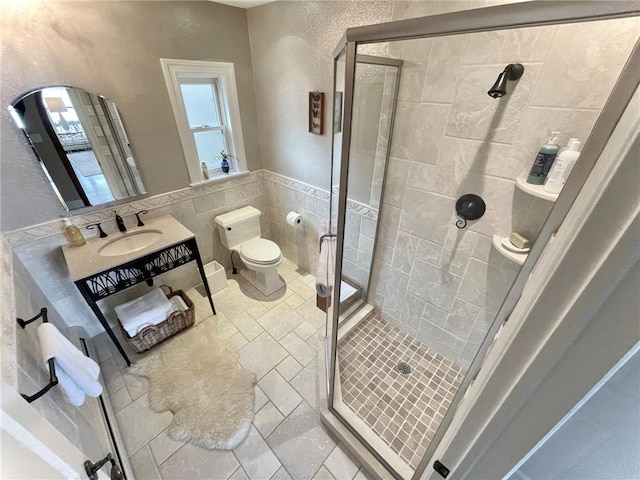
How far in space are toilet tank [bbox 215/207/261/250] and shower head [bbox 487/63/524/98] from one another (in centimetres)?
201

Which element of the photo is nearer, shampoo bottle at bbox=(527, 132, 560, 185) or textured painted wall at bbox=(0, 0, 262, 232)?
shampoo bottle at bbox=(527, 132, 560, 185)

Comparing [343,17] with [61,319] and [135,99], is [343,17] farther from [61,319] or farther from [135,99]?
[61,319]

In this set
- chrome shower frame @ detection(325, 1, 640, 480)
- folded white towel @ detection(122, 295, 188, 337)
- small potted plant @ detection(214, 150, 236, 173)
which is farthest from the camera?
small potted plant @ detection(214, 150, 236, 173)

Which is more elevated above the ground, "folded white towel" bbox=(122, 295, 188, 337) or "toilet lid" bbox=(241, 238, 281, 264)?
"toilet lid" bbox=(241, 238, 281, 264)

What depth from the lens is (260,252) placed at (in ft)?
7.67

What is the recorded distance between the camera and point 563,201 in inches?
28.4

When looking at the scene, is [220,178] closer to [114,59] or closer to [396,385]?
[114,59]

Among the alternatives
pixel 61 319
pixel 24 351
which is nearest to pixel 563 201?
pixel 24 351

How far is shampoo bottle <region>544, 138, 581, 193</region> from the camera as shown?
0.95 m

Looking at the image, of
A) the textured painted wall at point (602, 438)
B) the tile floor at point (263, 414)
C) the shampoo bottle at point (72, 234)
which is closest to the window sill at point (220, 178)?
the shampoo bottle at point (72, 234)

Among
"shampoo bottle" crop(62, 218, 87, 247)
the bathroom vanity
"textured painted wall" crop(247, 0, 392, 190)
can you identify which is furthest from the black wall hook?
"shampoo bottle" crop(62, 218, 87, 247)

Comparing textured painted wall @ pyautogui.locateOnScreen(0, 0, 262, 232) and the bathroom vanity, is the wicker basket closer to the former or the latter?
the bathroom vanity

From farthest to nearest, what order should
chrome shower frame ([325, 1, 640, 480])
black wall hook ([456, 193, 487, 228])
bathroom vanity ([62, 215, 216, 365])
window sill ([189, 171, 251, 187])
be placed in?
window sill ([189, 171, 251, 187])
bathroom vanity ([62, 215, 216, 365])
black wall hook ([456, 193, 487, 228])
chrome shower frame ([325, 1, 640, 480])

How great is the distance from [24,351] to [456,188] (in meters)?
1.92
